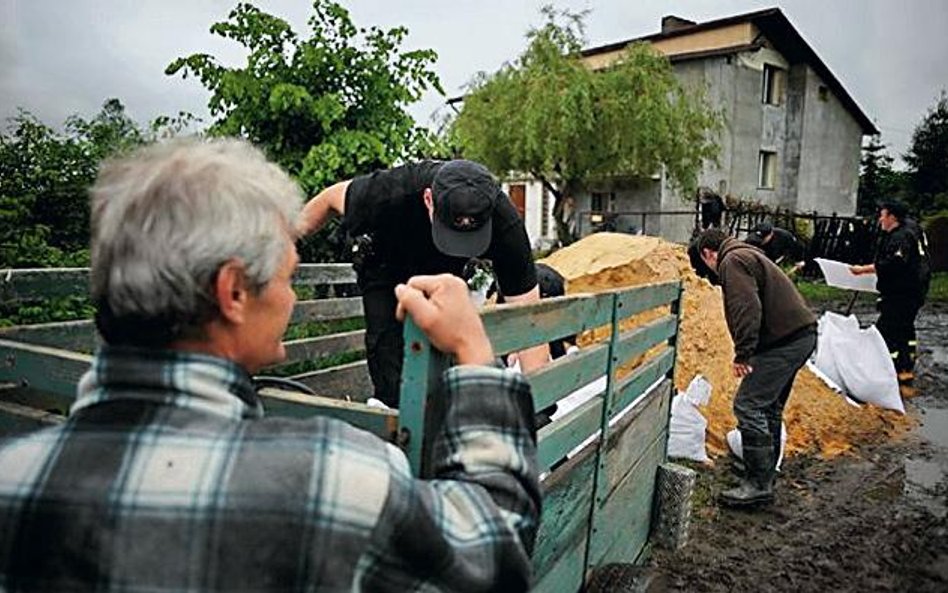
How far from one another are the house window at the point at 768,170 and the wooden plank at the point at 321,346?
2606 centimetres

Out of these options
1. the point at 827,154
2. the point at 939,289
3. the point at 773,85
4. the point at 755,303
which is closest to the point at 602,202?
the point at 773,85

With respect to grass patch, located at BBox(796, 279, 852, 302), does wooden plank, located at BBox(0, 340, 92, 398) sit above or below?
above

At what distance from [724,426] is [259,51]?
4849mm

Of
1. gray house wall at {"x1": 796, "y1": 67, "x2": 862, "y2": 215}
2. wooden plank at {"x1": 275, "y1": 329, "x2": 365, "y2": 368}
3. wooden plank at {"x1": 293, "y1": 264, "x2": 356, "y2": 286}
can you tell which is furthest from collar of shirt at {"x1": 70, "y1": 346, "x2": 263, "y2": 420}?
gray house wall at {"x1": 796, "y1": 67, "x2": 862, "y2": 215}

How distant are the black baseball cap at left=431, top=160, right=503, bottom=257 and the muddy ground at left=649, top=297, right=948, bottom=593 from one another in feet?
5.63

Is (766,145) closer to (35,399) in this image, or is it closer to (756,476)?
(756,476)

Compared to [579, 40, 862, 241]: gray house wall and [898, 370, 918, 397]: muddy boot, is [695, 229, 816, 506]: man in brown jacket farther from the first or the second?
[579, 40, 862, 241]: gray house wall

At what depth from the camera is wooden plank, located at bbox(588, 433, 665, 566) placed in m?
2.88

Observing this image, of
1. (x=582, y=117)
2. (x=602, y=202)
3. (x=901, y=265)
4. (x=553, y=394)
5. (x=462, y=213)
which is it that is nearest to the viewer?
(x=553, y=394)

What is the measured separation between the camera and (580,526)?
2549 millimetres

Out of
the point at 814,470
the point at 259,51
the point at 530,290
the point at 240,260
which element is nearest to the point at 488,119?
the point at 259,51

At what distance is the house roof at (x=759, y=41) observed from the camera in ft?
77.6

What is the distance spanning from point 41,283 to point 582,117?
18.4 metres

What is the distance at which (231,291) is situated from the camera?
1.02 metres
